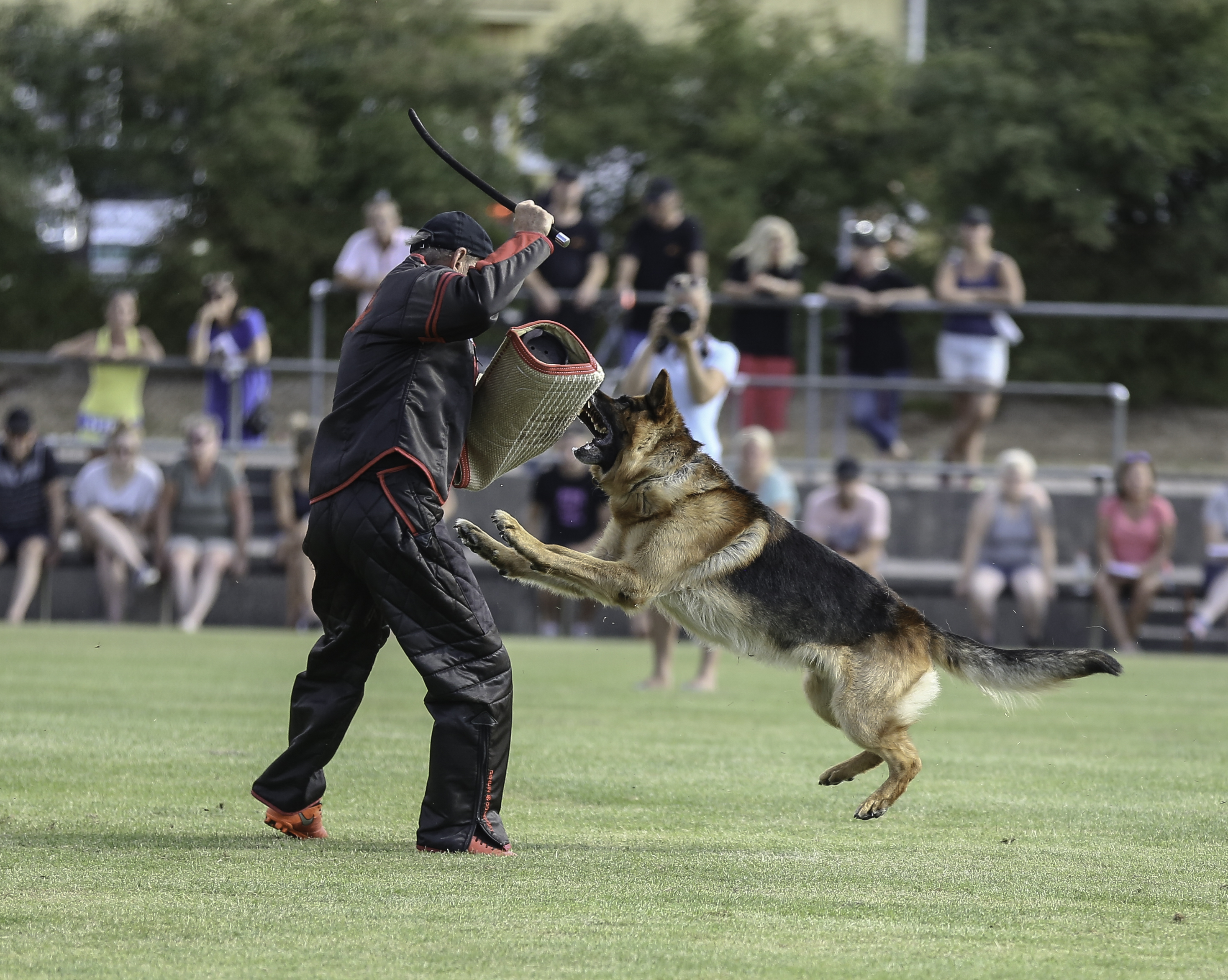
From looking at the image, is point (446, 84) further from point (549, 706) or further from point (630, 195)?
point (549, 706)

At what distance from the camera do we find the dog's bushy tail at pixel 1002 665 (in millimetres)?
6168

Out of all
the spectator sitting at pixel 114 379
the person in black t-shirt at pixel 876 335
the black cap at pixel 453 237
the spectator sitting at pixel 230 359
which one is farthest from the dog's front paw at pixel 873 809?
the spectator sitting at pixel 114 379

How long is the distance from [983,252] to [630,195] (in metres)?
7.45

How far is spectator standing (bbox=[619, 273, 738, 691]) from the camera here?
9219 millimetres

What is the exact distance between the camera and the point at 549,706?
30.2 feet

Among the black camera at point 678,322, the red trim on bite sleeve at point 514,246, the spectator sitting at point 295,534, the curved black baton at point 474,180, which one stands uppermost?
the curved black baton at point 474,180

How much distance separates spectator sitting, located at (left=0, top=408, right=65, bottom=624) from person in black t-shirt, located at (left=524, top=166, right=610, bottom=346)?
452 cm

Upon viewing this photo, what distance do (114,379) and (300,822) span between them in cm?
1041

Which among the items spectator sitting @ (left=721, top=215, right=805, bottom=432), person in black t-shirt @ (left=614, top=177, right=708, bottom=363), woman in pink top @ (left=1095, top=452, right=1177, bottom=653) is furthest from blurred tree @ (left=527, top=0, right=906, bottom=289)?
woman in pink top @ (left=1095, top=452, right=1177, bottom=653)

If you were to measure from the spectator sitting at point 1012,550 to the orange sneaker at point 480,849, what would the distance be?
895 cm

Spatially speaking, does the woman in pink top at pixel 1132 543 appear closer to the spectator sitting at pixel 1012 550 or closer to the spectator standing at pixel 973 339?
the spectator sitting at pixel 1012 550

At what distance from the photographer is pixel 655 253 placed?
13.8 metres

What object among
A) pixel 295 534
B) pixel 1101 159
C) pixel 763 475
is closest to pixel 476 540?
pixel 763 475

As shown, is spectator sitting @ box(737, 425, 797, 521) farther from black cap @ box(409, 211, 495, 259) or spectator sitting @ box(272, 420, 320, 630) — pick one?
black cap @ box(409, 211, 495, 259)
